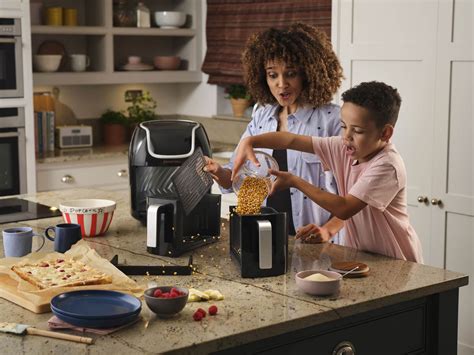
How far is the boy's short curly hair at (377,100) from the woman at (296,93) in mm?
472

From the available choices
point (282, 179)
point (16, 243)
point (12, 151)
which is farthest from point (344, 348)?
point (12, 151)

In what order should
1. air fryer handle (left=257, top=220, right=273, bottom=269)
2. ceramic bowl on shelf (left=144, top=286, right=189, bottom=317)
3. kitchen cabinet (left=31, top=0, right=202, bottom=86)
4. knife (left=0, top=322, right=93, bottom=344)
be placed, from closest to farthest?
knife (left=0, top=322, right=93, bottom=344) → ceramic bowl on shelf (left=144, top=286, right=189, bottom=317) → air fryer handle (left=257, top=220, right=273, bottom=269) → kitchen cabinet (left=31, top=0, right=202, bottom=86)

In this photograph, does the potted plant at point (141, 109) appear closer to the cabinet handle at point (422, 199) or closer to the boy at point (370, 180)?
the cabinet handle at point (422, 199)

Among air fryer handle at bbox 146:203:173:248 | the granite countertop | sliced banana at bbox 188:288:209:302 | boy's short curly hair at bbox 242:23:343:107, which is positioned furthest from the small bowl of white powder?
the granite countertop

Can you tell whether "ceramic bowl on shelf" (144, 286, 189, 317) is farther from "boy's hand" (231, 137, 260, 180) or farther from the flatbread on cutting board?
"boy's hand" (231, 137, 260, 180)

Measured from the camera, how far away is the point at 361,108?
256cm

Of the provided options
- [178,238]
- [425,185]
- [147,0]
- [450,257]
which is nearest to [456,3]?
[425,185]

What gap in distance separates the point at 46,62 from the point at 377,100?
307cm

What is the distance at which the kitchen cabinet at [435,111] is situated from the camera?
142 inches

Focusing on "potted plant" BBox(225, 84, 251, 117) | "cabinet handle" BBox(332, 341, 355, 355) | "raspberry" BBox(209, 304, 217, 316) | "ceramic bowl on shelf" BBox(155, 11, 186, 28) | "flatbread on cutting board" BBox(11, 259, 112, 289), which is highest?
"ceramic bowl on shelf" BBox(155, 11, 186, 28)

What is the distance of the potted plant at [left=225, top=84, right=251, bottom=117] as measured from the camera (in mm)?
5465

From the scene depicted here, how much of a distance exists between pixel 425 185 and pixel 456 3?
32.3 inches

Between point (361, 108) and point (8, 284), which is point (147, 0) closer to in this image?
point (361, 108)

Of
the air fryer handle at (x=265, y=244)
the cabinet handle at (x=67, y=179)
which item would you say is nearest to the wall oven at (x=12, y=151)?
the cabinet handle at (x=67, y=179)
